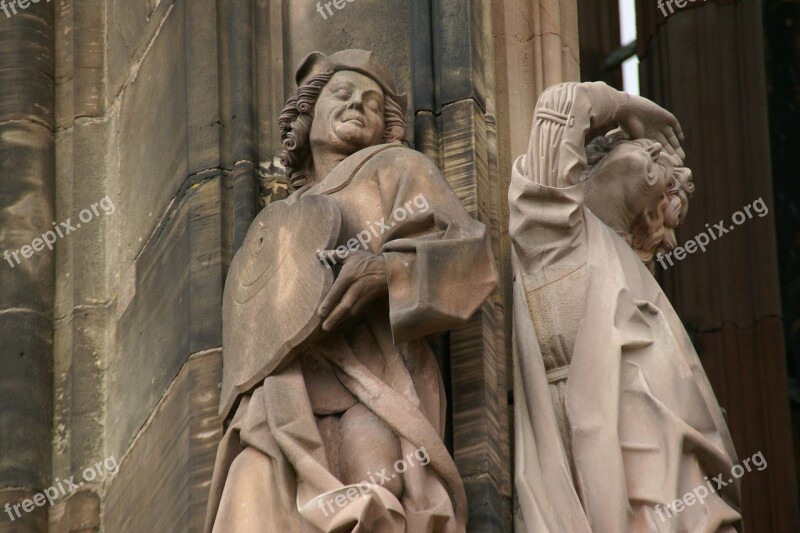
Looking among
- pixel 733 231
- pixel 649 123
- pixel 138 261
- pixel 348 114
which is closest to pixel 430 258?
pixel 348 114

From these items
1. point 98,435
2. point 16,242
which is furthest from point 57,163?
point 98,435

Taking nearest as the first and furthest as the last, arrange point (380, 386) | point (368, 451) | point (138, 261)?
1. point (368, 451)
2. point (380, 386)
3. point (138, 261)

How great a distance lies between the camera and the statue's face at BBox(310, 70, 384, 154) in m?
8.48

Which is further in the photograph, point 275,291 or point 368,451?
point 275,291

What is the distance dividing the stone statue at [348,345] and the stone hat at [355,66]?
0.10 m

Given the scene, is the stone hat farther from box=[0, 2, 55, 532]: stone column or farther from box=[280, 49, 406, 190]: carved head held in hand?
box=[0, 2, 55, 532]: stone column

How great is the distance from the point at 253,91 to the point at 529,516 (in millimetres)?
1566

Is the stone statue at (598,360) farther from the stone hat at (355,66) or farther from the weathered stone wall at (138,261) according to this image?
the weathered stone wall at (138,261)

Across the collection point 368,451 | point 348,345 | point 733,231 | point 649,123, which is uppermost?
point 733,231

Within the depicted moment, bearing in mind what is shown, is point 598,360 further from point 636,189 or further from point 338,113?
point 338,113

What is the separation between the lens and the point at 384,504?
7.75m

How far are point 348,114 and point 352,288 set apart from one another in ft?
1.97

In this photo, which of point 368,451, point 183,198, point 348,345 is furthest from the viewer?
point 183,198

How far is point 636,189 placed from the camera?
870 cm
